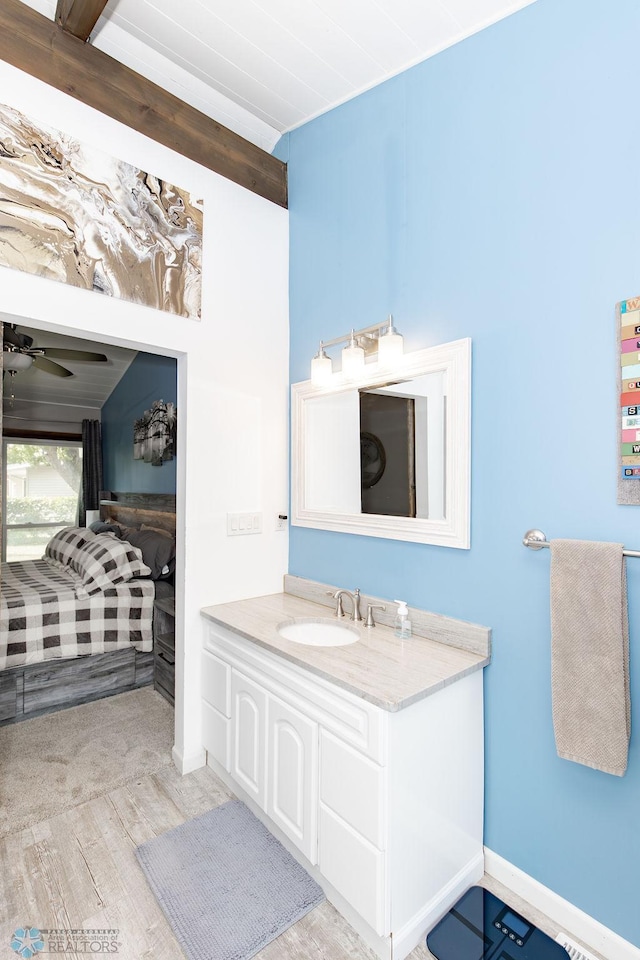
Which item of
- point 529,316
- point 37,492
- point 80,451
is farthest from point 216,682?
point 80,451

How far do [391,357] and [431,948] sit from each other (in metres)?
1.85

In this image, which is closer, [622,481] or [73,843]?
[622,481]

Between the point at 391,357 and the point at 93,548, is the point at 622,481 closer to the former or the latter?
the point at 391,357

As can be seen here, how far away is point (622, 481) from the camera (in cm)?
128

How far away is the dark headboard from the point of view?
3561 mm

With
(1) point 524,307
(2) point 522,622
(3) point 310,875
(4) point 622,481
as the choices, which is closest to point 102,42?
(1) point 524,307

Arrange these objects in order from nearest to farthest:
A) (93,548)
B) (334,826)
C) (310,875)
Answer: (334,826) < (310,875) < (93,548)

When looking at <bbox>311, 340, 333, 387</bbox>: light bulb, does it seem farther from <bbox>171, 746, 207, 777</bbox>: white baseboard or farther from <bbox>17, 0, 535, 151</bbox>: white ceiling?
<bbox>171, 746, 207, 777</bbox>: white baseboard

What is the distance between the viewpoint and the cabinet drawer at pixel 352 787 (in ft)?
4.20

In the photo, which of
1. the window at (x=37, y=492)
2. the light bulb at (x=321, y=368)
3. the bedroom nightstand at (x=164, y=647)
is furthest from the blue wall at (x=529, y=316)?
the window at (x=37, y=492)

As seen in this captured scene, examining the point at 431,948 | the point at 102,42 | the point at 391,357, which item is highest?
the point at 102,42

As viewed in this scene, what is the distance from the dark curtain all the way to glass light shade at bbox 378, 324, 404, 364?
13.7 ft

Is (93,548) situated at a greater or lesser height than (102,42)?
lesser

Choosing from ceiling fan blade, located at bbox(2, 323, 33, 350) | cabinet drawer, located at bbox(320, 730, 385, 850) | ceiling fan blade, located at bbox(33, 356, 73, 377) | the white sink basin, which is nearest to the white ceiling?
ceiling fan blade, located at bbox(2, 323, 33, 350)
